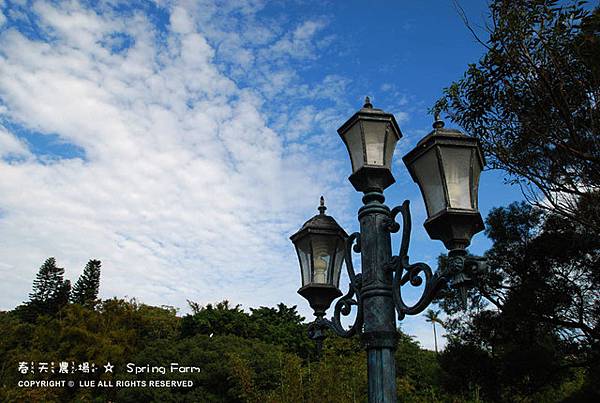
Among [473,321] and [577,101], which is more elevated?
[577,101]

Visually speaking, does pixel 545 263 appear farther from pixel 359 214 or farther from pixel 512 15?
pixel 359 214

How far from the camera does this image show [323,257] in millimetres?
3189

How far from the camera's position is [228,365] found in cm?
1647

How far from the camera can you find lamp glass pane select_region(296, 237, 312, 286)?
319 centimetres

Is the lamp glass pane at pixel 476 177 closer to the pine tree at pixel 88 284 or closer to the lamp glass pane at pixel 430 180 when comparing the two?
the lamp glass pane at pixel 430 180

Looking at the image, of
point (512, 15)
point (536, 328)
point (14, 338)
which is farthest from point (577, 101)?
point (14, 338)

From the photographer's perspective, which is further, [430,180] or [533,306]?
[533,306]

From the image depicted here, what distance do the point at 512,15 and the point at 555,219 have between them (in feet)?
13.1

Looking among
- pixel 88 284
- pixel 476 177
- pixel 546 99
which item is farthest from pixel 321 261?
pixel 88 284

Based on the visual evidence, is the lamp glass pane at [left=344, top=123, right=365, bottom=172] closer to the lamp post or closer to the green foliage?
the lamp post

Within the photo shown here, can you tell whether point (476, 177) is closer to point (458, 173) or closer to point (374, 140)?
point (458, 173)

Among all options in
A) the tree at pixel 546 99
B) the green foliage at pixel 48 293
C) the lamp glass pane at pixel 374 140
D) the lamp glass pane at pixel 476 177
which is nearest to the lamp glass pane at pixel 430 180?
the lamp glass pane at pixel 476 177

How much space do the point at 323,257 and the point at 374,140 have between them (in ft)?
2.59

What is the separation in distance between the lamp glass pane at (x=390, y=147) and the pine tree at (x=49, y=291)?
31004mm
